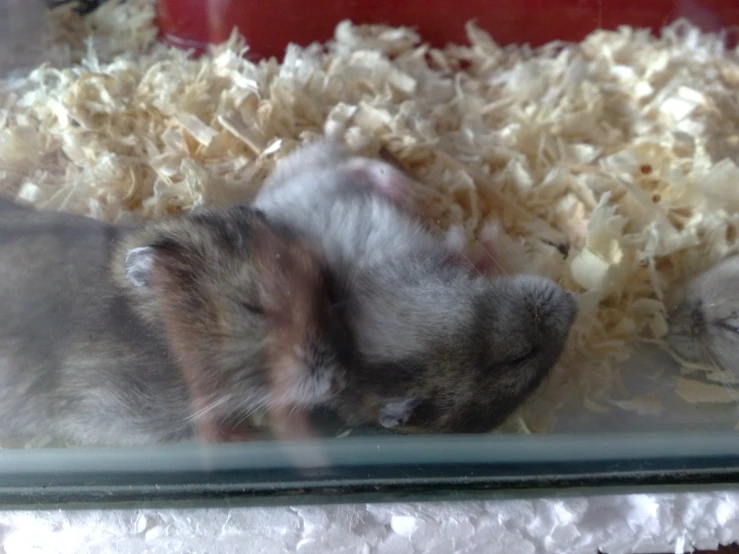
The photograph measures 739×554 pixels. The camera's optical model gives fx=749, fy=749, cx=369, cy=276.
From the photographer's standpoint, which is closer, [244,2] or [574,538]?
[574,538]

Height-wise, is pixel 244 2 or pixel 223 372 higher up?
pixel 244 2

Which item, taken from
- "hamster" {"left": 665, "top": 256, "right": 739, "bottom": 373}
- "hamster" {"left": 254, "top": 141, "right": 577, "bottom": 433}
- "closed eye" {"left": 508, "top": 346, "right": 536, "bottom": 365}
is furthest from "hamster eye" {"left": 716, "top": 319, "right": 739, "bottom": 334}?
"closed eye" {"left": 508, "top": 346, "right": 536, "bottom": 365}

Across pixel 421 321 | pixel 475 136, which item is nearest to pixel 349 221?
pixel 421 321

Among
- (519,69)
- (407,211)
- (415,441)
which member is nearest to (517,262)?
(407,211)

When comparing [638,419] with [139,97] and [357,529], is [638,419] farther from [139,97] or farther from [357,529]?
[139,97]

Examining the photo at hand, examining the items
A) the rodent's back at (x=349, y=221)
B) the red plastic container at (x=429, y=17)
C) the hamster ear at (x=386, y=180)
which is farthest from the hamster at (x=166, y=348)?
the red plastic container at (x=429, y=17)

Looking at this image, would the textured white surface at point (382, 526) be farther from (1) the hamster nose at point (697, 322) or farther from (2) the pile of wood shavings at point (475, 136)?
(1) the hamster nose at point (697, 322)

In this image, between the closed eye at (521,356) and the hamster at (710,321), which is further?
the hamster at (710,321)

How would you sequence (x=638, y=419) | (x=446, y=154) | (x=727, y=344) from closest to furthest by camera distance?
1. (x=638, y=419)
2. (x=727, y=344)
3. (x=446, y=154)
